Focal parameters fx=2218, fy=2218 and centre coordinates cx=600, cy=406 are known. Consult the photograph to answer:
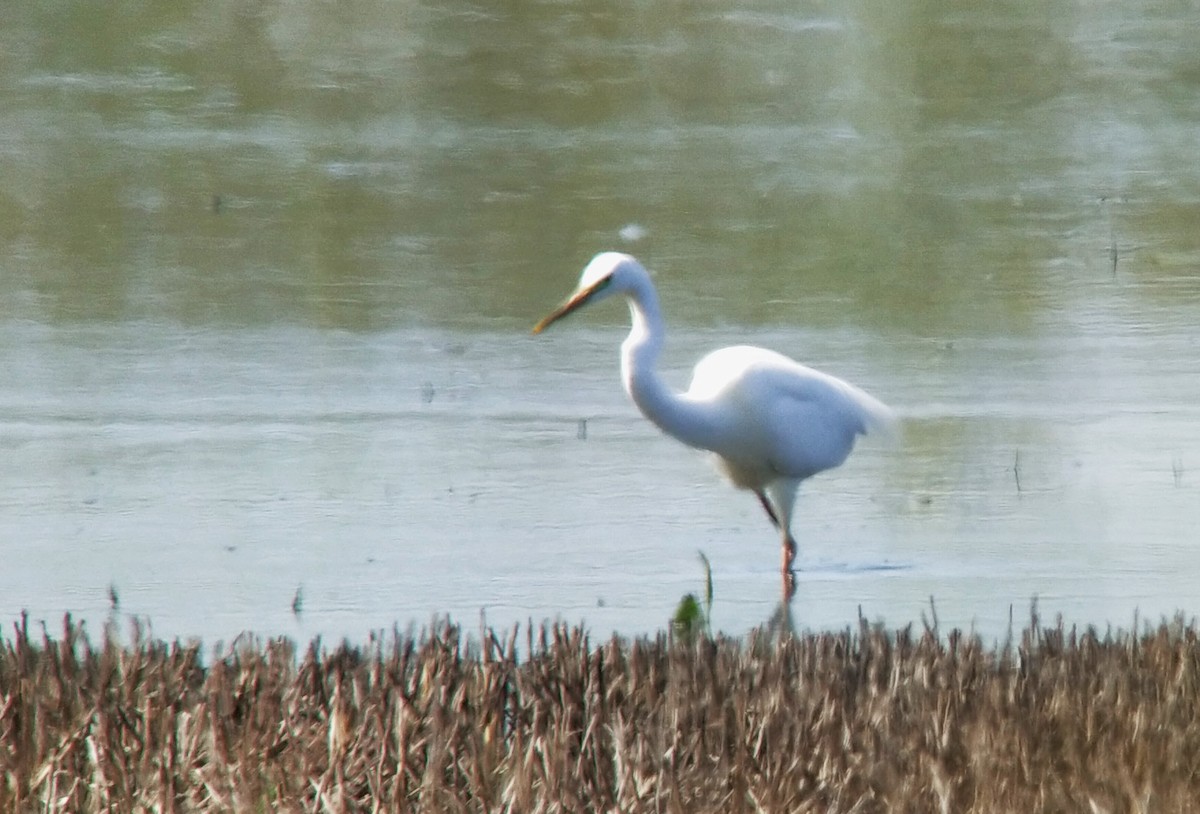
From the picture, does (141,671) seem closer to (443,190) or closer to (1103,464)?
(1103,464)

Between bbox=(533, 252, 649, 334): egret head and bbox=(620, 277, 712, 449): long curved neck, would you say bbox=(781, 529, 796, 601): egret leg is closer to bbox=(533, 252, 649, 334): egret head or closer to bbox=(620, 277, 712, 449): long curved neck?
bbox=(620, 277, 712, 449): long curved neck

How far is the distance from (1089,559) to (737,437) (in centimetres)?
133

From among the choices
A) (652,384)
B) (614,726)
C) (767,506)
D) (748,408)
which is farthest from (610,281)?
(614,726)

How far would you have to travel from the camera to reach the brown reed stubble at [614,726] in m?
4.59

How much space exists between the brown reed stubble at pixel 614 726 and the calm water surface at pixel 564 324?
1.41 metres

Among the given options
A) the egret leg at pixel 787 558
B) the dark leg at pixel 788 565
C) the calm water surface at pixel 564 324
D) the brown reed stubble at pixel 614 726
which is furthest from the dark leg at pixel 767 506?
the brown reed stubble at pixel 614 726

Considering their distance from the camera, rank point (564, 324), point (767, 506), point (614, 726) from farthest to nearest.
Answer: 1. point (564, 324)
2. point (767, 506)
3. point (614, 726)

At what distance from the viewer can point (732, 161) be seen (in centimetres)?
1620

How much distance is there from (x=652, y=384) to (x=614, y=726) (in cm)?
313

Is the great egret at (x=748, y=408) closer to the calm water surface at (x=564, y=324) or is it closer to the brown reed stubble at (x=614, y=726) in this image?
the calm water surface at (x=564, y=324)

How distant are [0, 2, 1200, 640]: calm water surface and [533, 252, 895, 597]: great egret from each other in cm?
26

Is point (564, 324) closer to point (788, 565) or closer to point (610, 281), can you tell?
point (610, 281)

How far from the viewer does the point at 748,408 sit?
319 inches

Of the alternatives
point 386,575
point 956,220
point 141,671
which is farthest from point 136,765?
point 956,220
